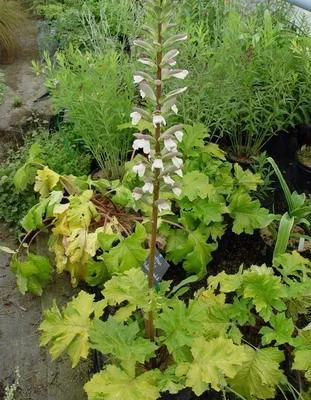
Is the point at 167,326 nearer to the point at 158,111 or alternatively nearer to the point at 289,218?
the point at 158,111

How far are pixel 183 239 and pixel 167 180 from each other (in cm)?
93

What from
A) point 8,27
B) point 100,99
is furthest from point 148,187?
point 8,27

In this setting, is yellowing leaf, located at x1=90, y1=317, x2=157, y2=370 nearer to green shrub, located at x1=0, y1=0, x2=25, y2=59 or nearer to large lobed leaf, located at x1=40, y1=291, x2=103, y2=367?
large lobed leaf, located at x1=40, y1=291, x2=103, y2=367

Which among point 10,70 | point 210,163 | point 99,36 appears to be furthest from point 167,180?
point 10,70

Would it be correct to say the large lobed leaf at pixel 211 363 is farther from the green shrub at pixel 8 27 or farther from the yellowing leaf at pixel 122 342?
the green shrub at pixel 8 27

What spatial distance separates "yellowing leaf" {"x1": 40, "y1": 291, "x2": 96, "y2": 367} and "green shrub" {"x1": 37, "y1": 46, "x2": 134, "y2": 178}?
1.00 m

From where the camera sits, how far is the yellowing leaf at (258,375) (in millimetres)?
1843

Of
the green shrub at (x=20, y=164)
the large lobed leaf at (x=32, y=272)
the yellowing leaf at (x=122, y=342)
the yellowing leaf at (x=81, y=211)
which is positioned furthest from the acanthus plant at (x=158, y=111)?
the green shrub at (x=20, y=164)

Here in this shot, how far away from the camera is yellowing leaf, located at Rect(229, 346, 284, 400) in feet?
6.05

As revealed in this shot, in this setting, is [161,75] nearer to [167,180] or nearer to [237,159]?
[167,180]

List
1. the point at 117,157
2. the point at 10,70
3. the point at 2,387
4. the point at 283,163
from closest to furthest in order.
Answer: the point at 2,387, the point at 117,157, the point at 283,163, the point at 10,70

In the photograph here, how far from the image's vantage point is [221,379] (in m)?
1.79

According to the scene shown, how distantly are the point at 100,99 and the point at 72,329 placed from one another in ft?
3.70

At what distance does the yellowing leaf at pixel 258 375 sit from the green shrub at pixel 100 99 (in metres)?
1.33
